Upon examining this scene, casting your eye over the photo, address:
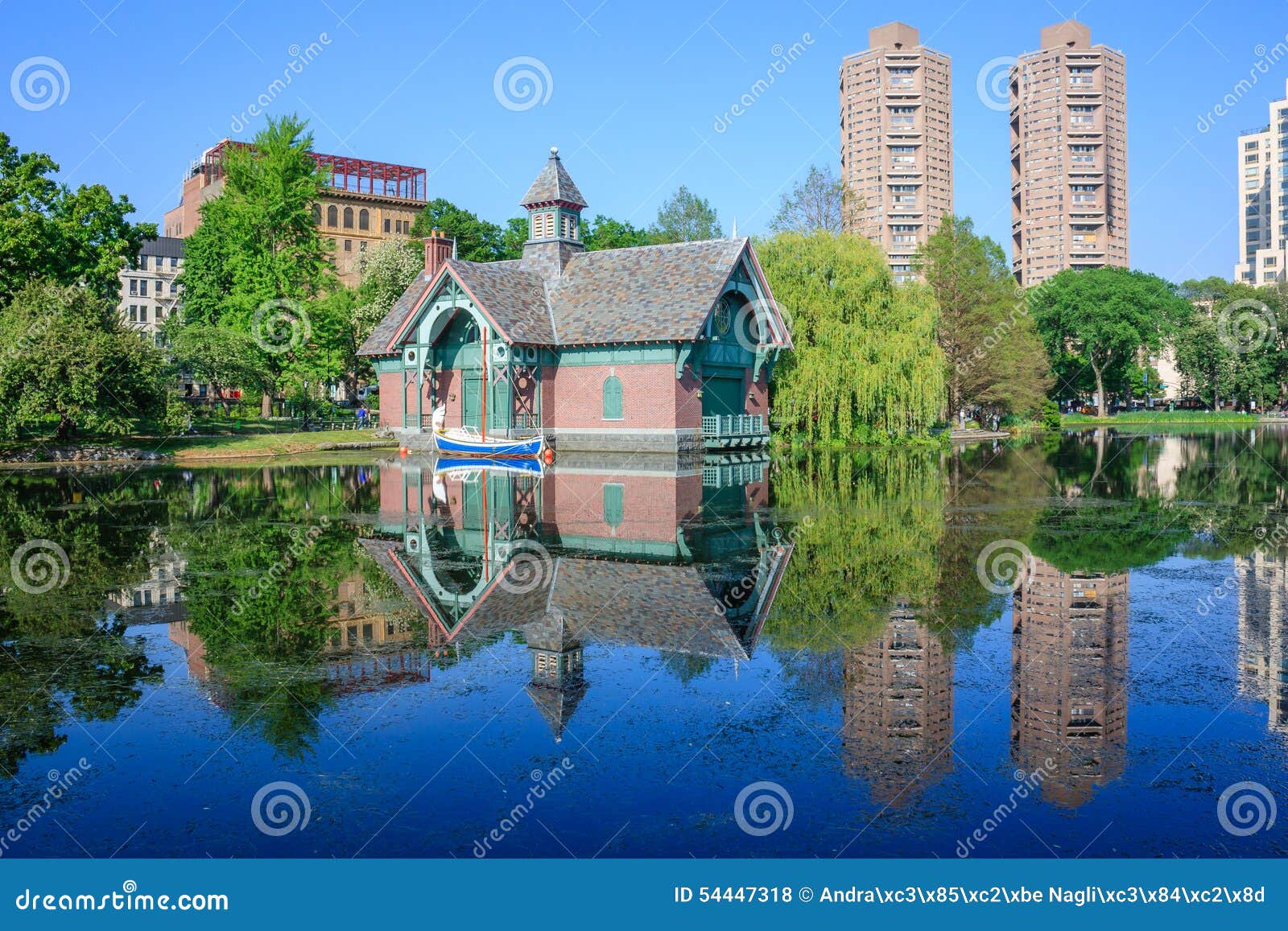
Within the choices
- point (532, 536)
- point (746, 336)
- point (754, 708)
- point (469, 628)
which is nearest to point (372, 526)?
point (532, 536)

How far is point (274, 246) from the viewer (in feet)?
187

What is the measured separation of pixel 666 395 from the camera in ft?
129

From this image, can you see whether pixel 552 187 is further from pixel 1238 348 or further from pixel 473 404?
pixel 1238 348

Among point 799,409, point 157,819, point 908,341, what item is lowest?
point 157,819

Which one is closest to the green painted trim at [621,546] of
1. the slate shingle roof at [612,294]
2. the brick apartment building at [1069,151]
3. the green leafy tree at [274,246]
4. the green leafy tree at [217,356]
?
the slate shingle roof at [612,294]

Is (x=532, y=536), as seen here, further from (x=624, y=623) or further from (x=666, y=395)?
(x=666, y=395)

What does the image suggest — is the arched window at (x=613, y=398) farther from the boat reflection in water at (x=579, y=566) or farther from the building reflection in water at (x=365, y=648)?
the building reflection in water at (x=365, y=648)

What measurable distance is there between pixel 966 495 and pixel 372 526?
43.5 ft

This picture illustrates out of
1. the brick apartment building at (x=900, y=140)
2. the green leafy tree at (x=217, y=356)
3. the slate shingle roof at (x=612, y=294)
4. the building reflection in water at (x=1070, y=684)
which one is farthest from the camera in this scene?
the brick apartment building at (x=900, y=140)

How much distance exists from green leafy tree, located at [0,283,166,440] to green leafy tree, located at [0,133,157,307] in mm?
2986

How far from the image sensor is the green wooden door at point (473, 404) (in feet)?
143

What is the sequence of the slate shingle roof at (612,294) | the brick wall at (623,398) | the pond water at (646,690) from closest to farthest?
the pond water at (646,690) < the brick wall at (623,398) < the slate shingle roof at (612,294)

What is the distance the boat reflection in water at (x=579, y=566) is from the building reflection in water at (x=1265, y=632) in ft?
13.3

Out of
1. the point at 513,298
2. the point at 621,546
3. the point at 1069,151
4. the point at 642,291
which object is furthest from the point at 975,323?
the point at 1069,151
